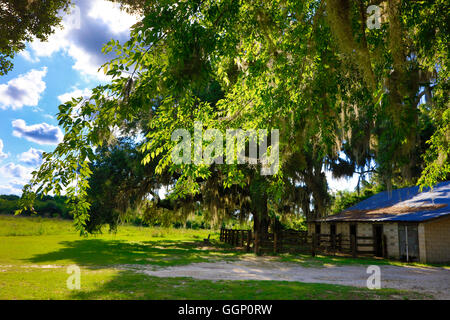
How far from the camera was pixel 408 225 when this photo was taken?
1620 cm

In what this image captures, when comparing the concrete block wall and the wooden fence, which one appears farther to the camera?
the wooden fence

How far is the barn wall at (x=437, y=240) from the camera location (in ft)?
49.4

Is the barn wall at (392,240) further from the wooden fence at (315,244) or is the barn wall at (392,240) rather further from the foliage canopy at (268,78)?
the foliage canopy at (268,78)

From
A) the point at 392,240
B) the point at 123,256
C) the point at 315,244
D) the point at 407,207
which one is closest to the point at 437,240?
the point at 392,240

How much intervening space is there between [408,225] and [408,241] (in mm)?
829

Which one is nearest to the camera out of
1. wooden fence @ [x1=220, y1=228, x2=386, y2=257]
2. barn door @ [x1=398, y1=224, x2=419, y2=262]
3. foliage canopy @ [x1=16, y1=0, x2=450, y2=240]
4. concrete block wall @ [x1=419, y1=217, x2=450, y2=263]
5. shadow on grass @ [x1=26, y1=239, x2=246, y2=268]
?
foliage canopy @ [x1=16, y1=0, x2=450, y2=240]

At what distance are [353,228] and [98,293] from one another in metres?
17.8

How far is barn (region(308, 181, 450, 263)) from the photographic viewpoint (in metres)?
15.1

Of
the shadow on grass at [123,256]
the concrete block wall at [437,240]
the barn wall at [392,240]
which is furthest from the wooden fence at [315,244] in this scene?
the concrete block wall at [437,240]

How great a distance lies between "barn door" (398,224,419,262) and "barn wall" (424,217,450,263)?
2.09 feet

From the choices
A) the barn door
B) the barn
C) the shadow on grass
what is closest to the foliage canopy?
the shadow on grass

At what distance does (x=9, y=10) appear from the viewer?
35.4ft

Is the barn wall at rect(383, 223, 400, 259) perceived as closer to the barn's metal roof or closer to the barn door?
the barn door
